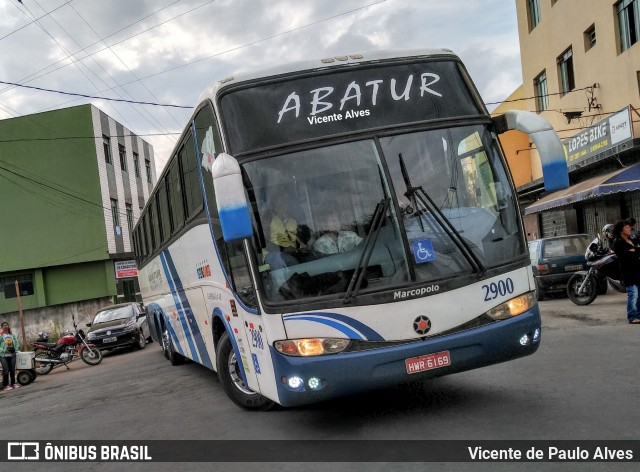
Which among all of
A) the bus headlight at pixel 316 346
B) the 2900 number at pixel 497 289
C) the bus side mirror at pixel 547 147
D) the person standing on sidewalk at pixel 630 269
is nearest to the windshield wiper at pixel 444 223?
the 2900 number at pixel 497 289

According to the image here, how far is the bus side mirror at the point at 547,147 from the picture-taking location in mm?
5906

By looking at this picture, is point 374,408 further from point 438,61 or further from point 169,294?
point 169,294

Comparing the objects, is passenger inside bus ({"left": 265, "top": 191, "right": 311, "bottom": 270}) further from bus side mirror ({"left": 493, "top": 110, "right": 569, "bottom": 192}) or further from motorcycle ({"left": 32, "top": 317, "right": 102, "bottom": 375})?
motorcycle ({"left": 32, "top": 317, "right": 102, "bottom": 375})

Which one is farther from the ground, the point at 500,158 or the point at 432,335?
the point at 500,158

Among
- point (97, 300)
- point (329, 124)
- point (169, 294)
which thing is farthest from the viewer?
point (97, 300)

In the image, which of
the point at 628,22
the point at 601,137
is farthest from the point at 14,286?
the point at 628,22

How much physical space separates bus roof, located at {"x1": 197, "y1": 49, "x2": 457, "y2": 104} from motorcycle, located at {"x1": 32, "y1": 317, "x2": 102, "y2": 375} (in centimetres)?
1449

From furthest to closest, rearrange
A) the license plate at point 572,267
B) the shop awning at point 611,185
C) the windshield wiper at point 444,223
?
the shop awning at point 611,185
the license plate at point 572,267
the windshield wiper at point 444,223

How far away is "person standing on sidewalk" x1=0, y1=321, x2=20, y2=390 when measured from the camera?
15250mm

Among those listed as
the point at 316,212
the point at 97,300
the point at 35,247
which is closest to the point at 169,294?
the point at 316,212

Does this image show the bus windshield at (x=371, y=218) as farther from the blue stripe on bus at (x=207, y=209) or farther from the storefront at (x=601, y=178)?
the storefront at (x=601, y=178)

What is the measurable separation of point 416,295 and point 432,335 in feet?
1.20

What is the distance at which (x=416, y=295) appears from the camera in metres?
5.54

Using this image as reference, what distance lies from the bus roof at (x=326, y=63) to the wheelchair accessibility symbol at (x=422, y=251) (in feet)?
5.98
